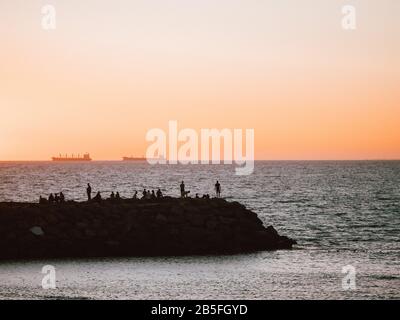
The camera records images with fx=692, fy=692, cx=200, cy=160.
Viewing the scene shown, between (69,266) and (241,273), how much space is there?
10661 mm

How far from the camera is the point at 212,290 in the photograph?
3681 cm

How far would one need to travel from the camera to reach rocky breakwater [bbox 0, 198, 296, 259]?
47.8m

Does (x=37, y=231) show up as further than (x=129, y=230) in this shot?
No

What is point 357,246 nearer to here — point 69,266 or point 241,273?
point 241,273

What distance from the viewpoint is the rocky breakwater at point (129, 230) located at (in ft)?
157

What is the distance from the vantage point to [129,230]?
50.1m

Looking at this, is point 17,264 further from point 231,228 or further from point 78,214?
point 231,228

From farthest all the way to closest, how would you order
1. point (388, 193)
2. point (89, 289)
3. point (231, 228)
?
point (388, 193), point (231, 228), point (89, 289)

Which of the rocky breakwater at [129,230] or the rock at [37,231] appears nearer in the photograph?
the rocky breakwater at [129,230]

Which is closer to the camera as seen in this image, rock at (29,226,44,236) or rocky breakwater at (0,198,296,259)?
rocky breakwater at (0,198,296,259)

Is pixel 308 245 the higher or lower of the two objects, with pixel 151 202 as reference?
lower
